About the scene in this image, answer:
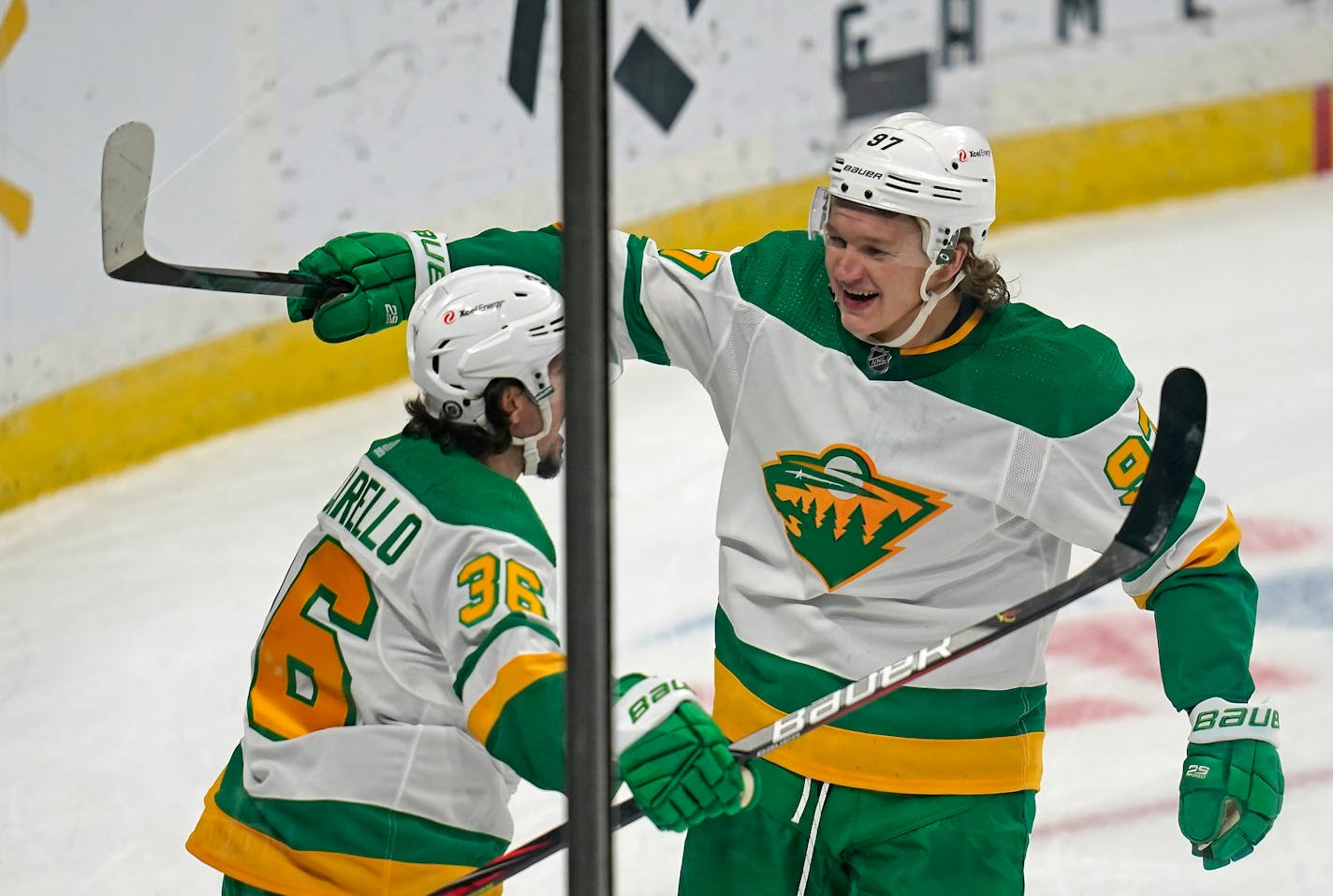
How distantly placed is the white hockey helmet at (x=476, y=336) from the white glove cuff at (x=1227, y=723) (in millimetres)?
605

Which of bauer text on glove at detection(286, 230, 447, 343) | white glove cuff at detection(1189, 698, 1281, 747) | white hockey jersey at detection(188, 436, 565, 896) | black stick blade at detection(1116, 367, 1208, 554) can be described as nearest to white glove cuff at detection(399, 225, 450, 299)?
bauer text on glove at detection(286, 230, 447, 343)

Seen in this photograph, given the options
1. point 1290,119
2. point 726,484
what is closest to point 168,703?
point 726,484

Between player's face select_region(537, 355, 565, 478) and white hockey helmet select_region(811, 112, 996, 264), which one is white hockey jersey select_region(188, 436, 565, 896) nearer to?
player's face select_region(537, 355, 565, 478)

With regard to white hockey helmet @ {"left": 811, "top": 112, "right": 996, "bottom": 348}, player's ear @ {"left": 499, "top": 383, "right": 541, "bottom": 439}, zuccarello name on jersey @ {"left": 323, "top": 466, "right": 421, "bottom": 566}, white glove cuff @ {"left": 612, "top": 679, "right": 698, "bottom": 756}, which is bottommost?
white glove cuff @ {"left": 612, "top": 679, "right": 698, "bottom": 756}

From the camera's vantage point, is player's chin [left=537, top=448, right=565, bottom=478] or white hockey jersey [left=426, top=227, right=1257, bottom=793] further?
white hockey jersey [left=426, top=227, right=1257, bottom=793]

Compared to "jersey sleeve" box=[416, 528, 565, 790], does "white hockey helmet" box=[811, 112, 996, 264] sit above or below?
above

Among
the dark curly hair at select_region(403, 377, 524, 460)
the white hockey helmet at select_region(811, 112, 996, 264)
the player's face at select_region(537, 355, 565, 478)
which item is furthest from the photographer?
the white hockey helmet at select_region(811, 112, 996, 264)

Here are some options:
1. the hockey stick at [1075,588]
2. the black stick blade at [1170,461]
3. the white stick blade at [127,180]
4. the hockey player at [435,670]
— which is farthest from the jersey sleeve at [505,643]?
the black stick blade at [1170,461]

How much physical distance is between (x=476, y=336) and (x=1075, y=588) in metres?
0.46

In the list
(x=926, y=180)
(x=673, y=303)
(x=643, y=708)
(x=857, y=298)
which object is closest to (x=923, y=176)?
(x=926, y=180)

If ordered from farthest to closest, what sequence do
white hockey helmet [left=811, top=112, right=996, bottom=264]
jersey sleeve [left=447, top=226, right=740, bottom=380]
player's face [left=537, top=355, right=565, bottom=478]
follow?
jersey sleeve [left=447, top=226, right=740, bottom=380], white hockey helmet [left=811, top=112, right=996, bottom=264], player's face [left=537, top=355, right=565, bottom=478]

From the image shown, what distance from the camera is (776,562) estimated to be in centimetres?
155

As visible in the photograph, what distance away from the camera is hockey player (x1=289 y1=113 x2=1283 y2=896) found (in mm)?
1425

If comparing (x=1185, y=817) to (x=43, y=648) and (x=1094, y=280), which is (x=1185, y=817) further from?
(x=1094, y=280)
